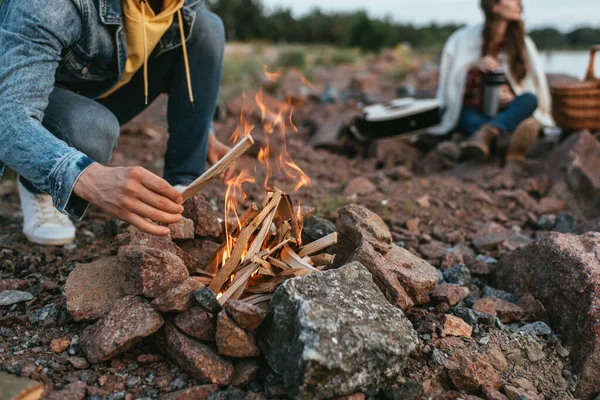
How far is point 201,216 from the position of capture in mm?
2082

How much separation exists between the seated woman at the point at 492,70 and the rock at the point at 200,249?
9.53 ft

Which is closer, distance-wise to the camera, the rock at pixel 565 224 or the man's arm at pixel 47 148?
the man's arm at pixel 47 148

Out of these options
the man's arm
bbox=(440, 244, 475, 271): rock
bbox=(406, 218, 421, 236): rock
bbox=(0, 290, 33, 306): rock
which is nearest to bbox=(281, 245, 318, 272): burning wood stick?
the man's arm

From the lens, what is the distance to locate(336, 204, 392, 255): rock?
193cm

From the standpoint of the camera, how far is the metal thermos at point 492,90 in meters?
4.38

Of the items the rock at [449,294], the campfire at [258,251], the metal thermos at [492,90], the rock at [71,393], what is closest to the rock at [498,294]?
the rock at [449,294]

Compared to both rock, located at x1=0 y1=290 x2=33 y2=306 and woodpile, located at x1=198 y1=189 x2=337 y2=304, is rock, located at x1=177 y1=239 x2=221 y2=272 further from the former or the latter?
rock, located at x1=0 y1=290 x2=33 y2=306

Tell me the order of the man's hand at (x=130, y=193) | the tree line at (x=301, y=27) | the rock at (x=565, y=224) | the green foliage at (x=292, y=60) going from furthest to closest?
1. the tree line at (x=301, y=27)
2. the green foliage at (x=292, y=60)
3. the rock at (x=565, y=224)
4. the man's hand at (x=130, y=193)

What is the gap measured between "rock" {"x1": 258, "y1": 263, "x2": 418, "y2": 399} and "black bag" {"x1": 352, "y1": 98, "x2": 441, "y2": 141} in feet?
10.0

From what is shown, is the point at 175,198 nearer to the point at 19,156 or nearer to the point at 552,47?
the point at 19,156

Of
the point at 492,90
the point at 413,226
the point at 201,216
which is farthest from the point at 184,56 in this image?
the point at 492,90

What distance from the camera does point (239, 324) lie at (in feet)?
5.07

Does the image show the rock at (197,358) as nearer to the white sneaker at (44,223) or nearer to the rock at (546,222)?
the white sneaker at (44,223)

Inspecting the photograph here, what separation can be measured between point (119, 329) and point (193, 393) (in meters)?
0.30
